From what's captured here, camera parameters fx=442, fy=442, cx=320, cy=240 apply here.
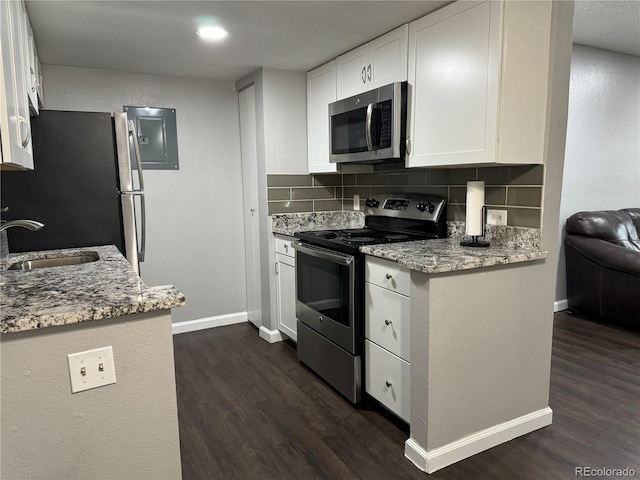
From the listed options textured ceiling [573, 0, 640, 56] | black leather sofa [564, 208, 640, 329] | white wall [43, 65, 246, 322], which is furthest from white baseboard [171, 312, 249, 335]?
textured ceiling [573, 0, 640, 56]

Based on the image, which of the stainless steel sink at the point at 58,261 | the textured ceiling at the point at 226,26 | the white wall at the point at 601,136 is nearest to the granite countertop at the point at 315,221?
the textured ceiling at the point at 226,26

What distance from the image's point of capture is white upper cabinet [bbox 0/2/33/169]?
1.11 metres

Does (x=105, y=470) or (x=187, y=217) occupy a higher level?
(x=187, y=217)

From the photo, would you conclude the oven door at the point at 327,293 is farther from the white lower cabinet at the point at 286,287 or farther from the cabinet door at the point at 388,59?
the cabinet door at the point at 388,59

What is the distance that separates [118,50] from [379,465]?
282 cm

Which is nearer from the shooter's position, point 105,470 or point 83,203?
point 105,470

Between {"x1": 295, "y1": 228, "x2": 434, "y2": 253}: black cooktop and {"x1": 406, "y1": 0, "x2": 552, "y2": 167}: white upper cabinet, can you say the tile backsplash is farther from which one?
{"x1": 295, "y1": 228, "x2": 434, "y2": 253}: black cooktop

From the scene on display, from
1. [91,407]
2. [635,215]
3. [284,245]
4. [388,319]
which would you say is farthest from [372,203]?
[635,215]

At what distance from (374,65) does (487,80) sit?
858 mm

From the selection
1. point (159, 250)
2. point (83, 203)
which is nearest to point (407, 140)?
point (83, 203)

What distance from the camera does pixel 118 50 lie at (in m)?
2.80

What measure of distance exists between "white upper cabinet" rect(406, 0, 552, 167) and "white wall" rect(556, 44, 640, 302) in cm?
214

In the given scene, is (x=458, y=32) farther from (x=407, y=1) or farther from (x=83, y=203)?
(x=83, y=203)

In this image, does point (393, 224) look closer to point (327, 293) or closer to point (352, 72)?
point (327, 293)
